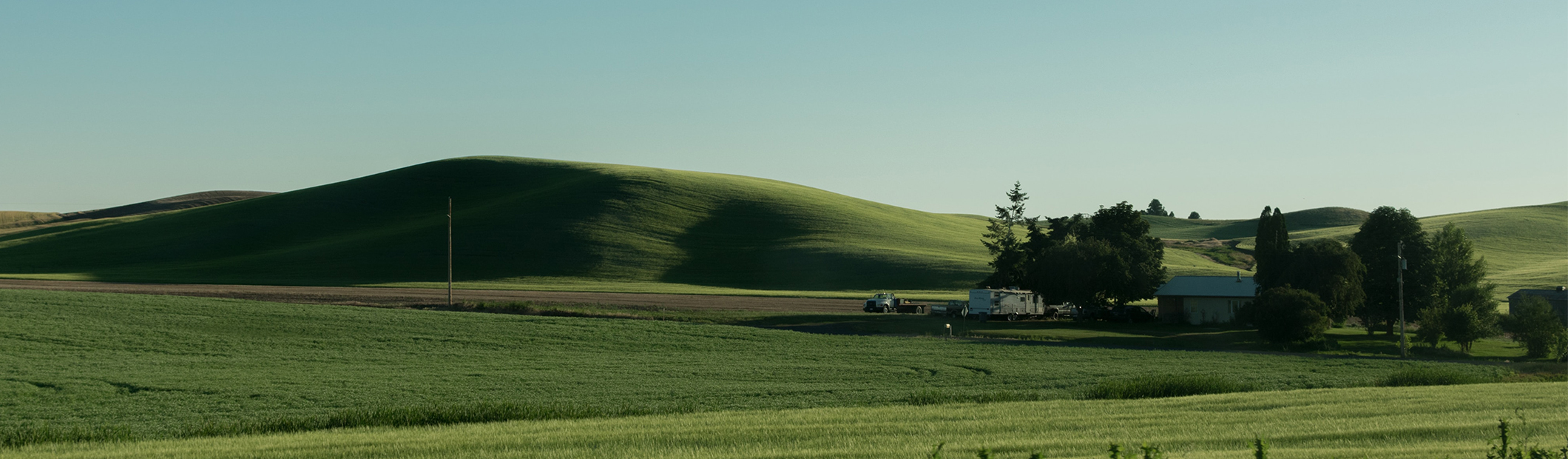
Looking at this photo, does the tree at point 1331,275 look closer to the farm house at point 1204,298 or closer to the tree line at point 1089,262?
the farm house at point 1204,298

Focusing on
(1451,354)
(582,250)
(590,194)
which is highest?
(590,194)

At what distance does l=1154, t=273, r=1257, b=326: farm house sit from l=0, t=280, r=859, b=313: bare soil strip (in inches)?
866

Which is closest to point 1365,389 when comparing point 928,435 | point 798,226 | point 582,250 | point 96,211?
point 928,435

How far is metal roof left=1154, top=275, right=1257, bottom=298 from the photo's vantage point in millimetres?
63250

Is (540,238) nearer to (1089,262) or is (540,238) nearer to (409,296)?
(409,296)

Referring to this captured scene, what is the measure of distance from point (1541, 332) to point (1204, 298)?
19.5m

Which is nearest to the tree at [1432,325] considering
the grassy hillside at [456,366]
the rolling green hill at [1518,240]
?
the grassy hillside at [456,366]

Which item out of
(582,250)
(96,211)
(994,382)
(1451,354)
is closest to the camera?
(994,382)

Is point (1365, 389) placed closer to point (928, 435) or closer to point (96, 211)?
point (928, 435)

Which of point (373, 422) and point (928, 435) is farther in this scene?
point (373, 422)

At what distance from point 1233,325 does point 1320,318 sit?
1265 cm

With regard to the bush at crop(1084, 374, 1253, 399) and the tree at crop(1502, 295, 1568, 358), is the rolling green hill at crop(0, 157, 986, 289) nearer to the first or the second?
the tree at crop(1502, 295, 1568, 358)

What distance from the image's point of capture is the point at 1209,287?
6419cm

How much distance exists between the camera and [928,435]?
12969mm
